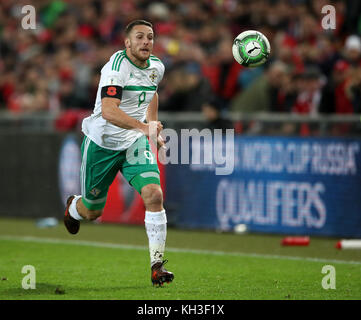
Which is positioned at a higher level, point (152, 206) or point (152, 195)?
point (152, 195)

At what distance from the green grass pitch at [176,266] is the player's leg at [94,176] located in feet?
2.31

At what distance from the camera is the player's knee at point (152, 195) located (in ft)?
27.9

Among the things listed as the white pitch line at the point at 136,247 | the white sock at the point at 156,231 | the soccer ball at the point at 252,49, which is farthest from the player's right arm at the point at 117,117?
the white pitch line at the point at 136,247

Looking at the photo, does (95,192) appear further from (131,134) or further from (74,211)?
(131,134)

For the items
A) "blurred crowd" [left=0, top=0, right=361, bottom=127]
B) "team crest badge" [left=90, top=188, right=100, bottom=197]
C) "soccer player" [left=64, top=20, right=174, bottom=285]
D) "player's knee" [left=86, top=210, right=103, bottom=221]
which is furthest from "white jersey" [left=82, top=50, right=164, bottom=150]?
"blurred crowd" [left=0, top=0, right=361, bottom=127]

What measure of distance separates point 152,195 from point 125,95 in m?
1.12

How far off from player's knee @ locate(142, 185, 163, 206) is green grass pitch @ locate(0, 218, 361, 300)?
820mm

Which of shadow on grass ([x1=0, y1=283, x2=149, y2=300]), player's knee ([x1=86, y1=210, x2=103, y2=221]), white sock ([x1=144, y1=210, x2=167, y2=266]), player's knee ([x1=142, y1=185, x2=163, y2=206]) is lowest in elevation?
shadow on grass ([x1=0, y1=283, x2=149, y2=300])

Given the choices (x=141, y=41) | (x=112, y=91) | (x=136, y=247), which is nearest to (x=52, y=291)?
(x=112, y=91)

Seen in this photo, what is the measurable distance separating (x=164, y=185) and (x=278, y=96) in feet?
7.95

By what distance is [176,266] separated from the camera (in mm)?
10109

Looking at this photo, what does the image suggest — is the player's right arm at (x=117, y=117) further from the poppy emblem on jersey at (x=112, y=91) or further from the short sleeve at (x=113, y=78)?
the short sleeve at (x=113, y=78)

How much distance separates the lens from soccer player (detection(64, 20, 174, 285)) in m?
8.47

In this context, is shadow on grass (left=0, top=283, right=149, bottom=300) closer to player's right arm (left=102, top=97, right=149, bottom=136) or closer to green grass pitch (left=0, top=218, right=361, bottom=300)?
green grass pitch (left=0, top=218, right=361, bottom=300)
